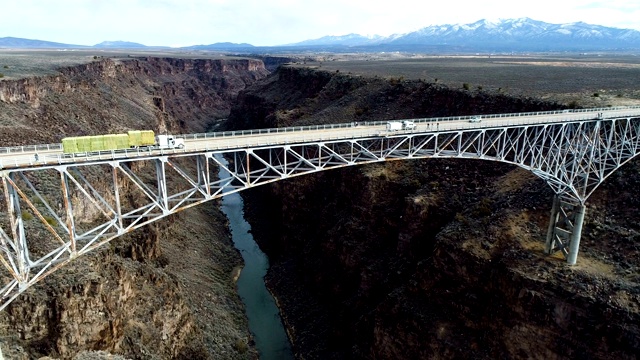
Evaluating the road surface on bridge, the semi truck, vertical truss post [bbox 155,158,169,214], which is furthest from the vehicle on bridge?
the semi truck

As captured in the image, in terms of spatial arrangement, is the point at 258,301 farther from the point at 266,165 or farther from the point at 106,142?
the point at 106,142

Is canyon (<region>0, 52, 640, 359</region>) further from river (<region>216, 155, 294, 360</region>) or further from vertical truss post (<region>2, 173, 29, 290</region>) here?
vertical truss post (<region>2, 173, 29, 290</region>)

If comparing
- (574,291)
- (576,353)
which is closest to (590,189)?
(574,291)

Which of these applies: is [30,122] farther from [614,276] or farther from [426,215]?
[614,276]

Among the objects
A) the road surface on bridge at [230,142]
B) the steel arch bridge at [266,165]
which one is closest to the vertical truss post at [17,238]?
the steel arch bridge at [266,165]

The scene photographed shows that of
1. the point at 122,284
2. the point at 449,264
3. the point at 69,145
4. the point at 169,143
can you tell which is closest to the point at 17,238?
the point at 69,145

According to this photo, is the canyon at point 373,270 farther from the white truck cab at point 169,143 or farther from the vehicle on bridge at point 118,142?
the white truck cab at point 169,143
